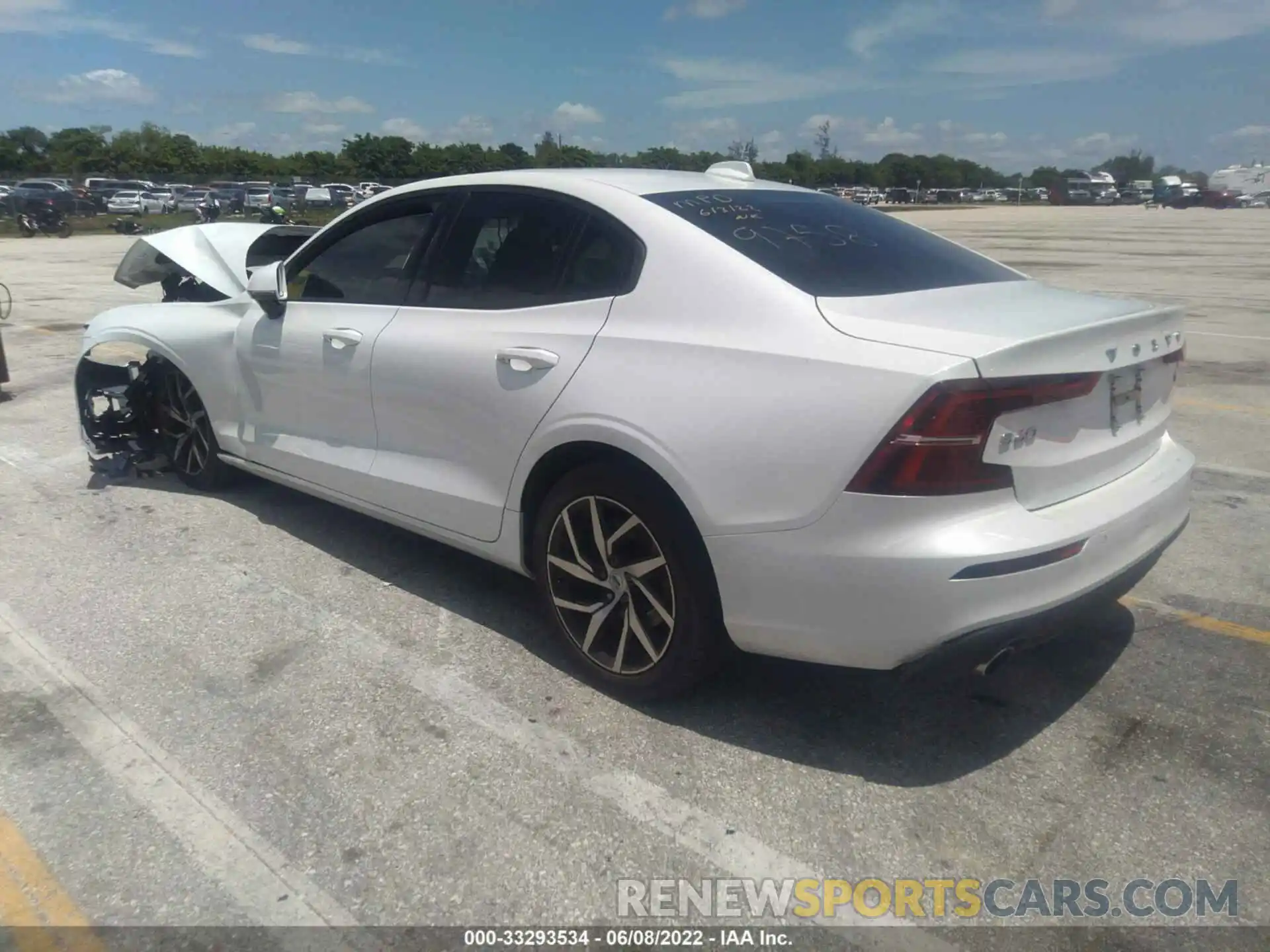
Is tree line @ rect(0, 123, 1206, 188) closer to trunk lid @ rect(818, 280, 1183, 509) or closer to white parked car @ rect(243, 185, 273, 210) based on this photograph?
white parked car @ rect(243, 185, 273, 210)

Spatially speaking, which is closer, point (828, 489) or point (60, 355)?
point (828, 489)

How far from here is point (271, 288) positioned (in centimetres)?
433

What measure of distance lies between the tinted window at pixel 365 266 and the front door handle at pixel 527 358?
832 mm

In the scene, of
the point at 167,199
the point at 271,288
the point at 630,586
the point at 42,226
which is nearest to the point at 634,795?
the point at 630,586

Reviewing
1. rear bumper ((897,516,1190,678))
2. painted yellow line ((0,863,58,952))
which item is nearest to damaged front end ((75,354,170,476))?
painted yellow line ((0,863,58,952))

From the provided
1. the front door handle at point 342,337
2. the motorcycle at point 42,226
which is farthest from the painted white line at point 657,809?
the motorcycle at point 42,226

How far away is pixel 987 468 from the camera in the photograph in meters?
2.49

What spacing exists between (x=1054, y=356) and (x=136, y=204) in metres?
55.4

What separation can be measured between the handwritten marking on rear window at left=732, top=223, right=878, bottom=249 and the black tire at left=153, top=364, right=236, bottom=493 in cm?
320

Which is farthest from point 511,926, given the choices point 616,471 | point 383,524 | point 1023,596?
point 383,524

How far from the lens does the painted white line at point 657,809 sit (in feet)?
7.48

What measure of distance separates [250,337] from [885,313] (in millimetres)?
3108

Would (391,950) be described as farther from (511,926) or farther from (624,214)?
(624,214)

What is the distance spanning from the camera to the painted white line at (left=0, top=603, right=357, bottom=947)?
234 cm
